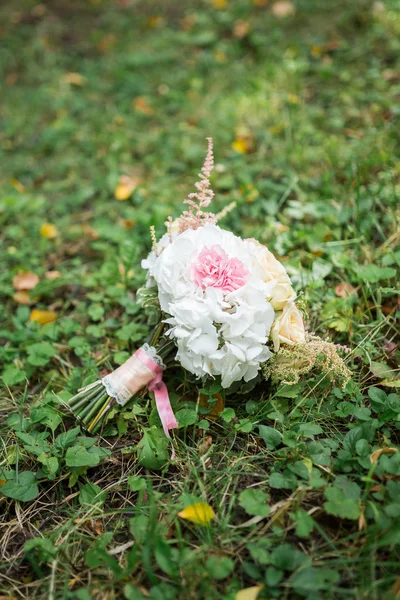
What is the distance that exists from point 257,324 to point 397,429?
59 cm

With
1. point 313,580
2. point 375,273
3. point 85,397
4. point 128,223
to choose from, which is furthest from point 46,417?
point 375,273

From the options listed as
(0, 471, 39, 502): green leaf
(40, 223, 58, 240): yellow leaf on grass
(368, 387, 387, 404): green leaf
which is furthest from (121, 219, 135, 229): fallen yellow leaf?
(368, 387, 387, 404): green leaf

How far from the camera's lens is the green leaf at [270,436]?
5.16 ft

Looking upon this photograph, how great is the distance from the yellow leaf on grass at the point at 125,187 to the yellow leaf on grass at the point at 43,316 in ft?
Answer: 2.89

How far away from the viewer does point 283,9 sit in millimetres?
3953

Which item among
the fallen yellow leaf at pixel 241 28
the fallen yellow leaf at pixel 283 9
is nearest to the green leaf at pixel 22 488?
the fallen yellow leaf at pixel 241 28

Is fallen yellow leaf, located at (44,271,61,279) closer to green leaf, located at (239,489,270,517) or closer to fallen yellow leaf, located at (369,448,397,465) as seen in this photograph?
green leaf, located at (239,489,270,517)

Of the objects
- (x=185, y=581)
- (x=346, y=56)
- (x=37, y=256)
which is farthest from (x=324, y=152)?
(x=185, y=581)

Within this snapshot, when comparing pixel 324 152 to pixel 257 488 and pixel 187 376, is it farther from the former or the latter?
pixel 257 488

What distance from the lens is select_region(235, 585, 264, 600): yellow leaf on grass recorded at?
1.28 m

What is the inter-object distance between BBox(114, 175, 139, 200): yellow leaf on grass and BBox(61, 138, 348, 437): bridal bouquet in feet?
3.89

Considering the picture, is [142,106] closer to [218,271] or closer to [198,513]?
[218,271]

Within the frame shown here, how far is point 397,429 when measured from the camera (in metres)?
1.62

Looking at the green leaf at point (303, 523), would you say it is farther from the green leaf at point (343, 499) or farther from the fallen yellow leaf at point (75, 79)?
the fallen yellow leaf at point (75, 79)
